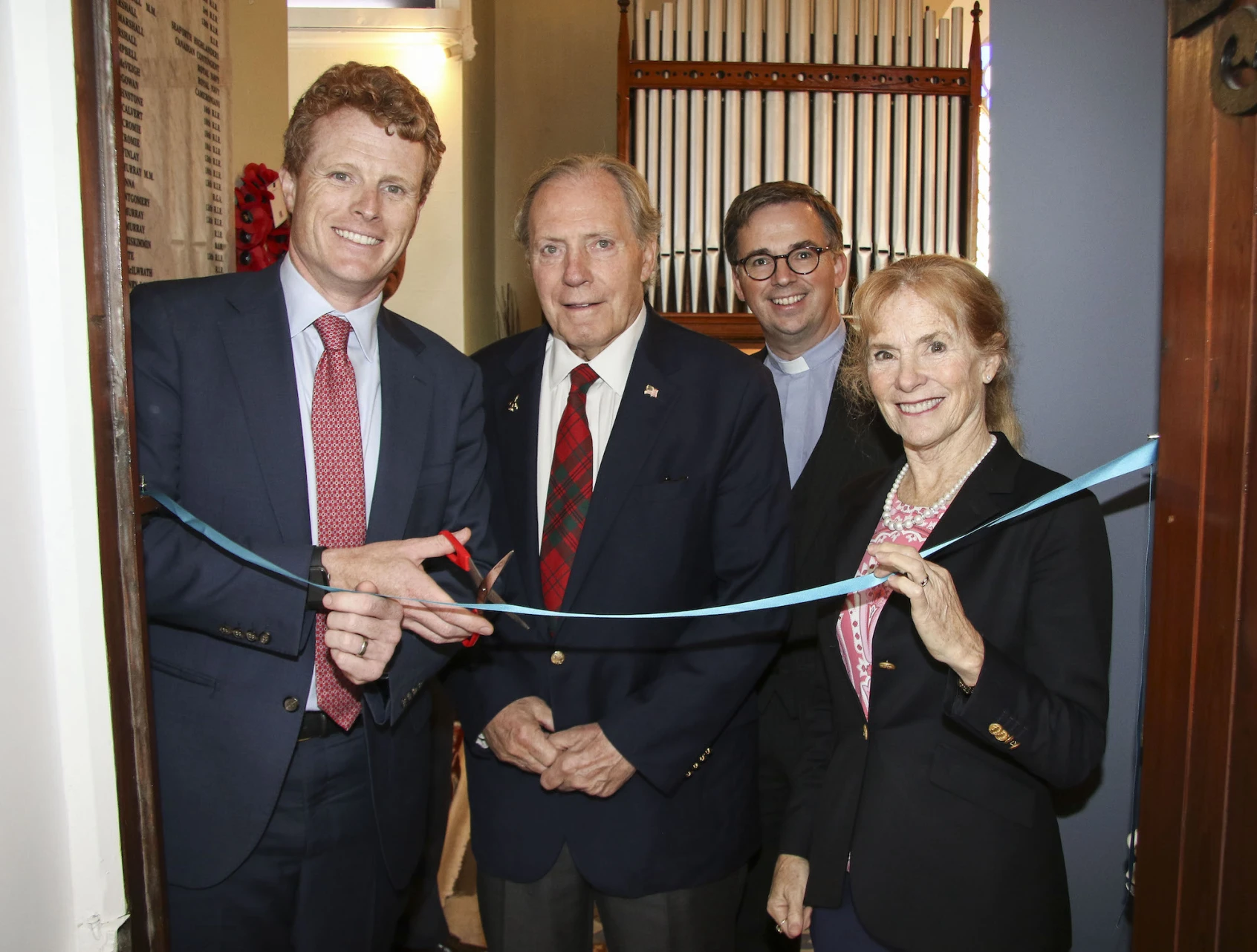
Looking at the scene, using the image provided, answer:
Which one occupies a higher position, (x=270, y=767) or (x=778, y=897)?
(x=270, y=767)

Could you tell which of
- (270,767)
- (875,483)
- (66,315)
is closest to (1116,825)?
(875,483)

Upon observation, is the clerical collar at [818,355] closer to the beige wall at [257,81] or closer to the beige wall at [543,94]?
the beige wall at [257,81]

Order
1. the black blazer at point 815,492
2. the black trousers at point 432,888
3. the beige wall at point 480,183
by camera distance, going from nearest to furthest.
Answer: the black blazer at point 815,492, the black trousers at point 432,888, the beige wall at point 480,183

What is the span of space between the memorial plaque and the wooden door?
1.70 m

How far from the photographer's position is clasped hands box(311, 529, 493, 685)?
5.64ft

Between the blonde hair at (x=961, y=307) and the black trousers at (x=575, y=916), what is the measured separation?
1.14m

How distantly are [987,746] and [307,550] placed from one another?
1.18m

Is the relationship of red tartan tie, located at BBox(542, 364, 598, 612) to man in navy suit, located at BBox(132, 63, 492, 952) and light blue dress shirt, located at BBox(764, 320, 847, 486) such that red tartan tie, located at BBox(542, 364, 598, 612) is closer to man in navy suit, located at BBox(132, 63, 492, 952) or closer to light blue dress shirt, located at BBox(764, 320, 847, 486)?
man in navy suit, located at BBox(132, 63, 492, 952)

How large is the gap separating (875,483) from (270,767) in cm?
126

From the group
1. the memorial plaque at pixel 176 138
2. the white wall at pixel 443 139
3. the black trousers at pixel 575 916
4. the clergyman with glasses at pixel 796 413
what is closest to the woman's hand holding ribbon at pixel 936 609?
the clergyman with glasses at pixel 796 413

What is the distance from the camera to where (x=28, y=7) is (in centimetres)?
120

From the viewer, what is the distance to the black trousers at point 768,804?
97.7 inches

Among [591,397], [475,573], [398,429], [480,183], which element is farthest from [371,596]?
[480,183]

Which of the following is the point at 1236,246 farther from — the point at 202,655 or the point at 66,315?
the point at 202,655
